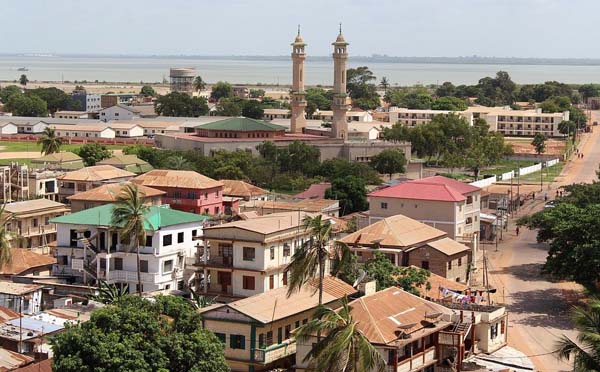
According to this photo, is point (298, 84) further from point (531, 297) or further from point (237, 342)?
point (237, 342)

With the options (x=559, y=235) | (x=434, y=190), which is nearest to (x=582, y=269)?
(x=559, y=235)

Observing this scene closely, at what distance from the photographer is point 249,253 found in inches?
1289

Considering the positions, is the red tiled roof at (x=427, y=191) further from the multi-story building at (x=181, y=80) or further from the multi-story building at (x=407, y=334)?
the multi-story building at (x=181, y=80)

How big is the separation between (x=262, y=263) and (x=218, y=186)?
18.3m

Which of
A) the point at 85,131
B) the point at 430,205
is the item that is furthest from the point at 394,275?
the point at 85,131

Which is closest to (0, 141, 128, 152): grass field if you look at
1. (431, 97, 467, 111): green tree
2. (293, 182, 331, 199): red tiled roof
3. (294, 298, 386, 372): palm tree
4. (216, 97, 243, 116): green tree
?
(216, 97, 243, 116): green tree

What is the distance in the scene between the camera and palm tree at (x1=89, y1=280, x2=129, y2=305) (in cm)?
3219

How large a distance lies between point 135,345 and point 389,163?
50.4m

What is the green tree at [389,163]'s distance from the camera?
72.3 meters

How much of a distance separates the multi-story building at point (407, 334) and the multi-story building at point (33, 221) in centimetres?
1867

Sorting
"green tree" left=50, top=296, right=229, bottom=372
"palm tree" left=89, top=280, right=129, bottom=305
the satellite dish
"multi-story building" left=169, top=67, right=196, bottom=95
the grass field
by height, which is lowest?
the grass field

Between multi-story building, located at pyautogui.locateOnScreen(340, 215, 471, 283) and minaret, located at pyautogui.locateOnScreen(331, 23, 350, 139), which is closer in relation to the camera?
multi-story building, located at pyautogui.locateOnScreen(340, 215, 471, 283)

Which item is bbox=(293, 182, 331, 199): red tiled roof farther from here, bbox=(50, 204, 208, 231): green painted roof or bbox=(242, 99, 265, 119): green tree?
bbox=(242, 99, 265, 119): green tree

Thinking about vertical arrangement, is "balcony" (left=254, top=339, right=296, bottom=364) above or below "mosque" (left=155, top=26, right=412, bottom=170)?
below
